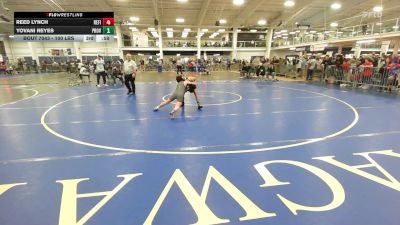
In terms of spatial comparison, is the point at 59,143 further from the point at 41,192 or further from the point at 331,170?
the point at 331,170

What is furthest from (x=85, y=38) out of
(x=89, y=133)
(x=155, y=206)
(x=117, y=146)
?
(x=155, y=206)

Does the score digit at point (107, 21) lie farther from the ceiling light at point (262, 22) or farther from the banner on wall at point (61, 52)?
the banner on wall at point (61, 52)

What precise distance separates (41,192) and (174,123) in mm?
3579

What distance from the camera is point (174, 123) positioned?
638 cm

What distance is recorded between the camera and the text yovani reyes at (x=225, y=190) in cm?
270

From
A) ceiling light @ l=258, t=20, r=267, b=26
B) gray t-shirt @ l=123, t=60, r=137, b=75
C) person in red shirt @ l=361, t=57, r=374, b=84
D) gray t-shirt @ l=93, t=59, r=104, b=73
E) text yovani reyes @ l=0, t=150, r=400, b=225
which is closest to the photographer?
text yovani reyes @ l=0, t=150, r=400, b=225

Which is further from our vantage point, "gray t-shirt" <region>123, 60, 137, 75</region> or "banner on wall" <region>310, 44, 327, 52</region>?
"banner on wall" <region>310, 44, 327, 52</region>

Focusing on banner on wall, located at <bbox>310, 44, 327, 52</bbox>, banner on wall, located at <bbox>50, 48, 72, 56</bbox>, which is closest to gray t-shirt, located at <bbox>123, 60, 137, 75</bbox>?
banner on wall, located at <bbox>310, 44, 327, 52</bbox>

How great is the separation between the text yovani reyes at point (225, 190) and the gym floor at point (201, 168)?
0.01 meters

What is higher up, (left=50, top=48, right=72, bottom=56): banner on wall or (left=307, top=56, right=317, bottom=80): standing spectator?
(left=50, top=48, right=72, bottom=56): banner on wall

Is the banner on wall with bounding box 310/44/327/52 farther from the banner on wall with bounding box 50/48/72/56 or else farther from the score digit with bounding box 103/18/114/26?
the banner on wall with bounding box 50/48/72/56
